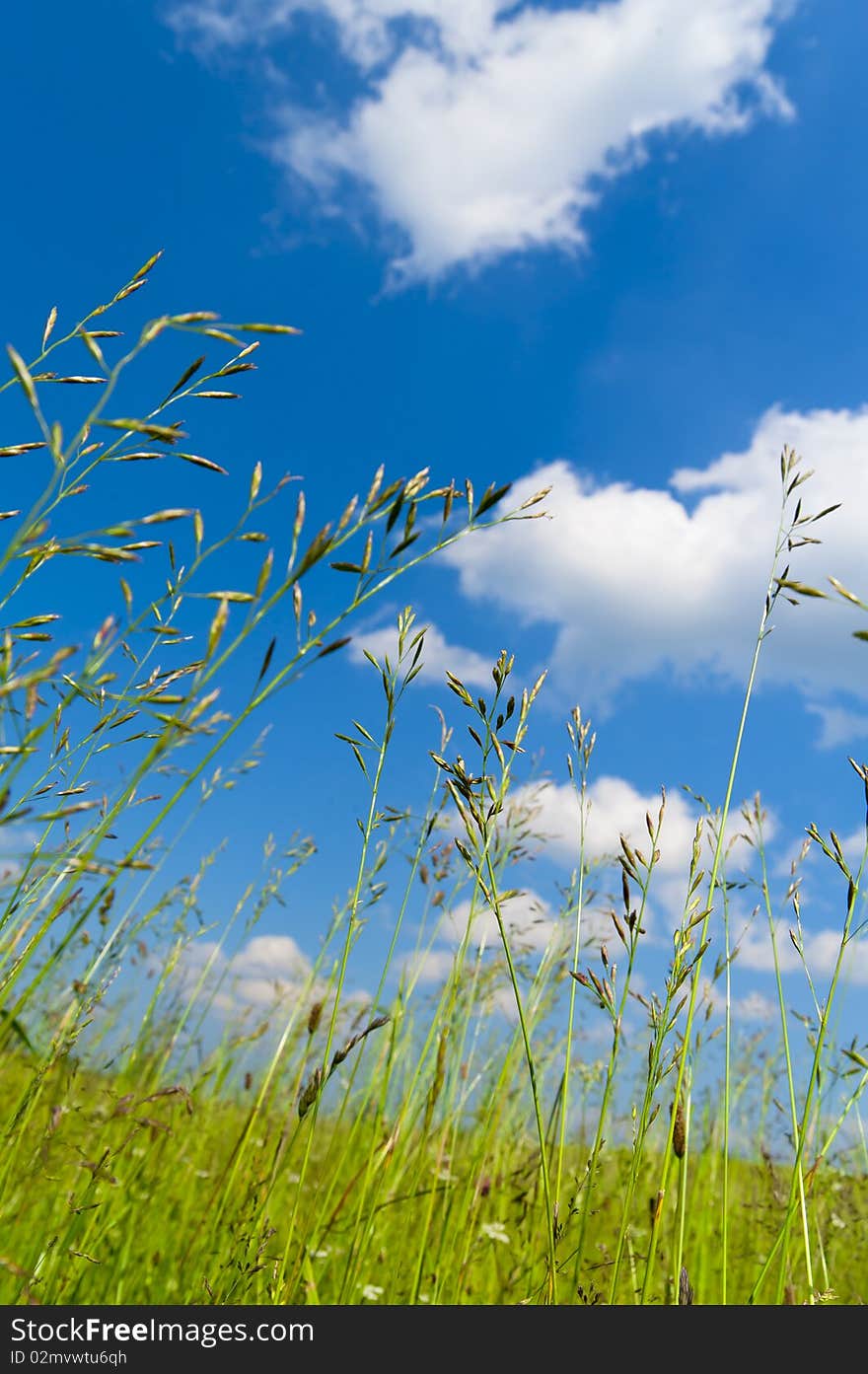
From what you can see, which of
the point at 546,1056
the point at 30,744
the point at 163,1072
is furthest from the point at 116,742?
the point at 546,1056

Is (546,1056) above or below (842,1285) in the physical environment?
above

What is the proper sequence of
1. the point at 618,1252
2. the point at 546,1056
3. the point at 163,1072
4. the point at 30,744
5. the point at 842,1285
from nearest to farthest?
the point at 30,744 < the point at 618,1252 < the point at 163,1072 < the point at 842,1285 < the point at 546,1056

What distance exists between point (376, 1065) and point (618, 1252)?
1869mm

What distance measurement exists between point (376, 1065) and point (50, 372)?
266 cm

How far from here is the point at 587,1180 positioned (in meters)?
1.78

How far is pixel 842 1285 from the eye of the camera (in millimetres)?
4203

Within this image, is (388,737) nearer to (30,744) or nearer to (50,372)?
(30,744)
